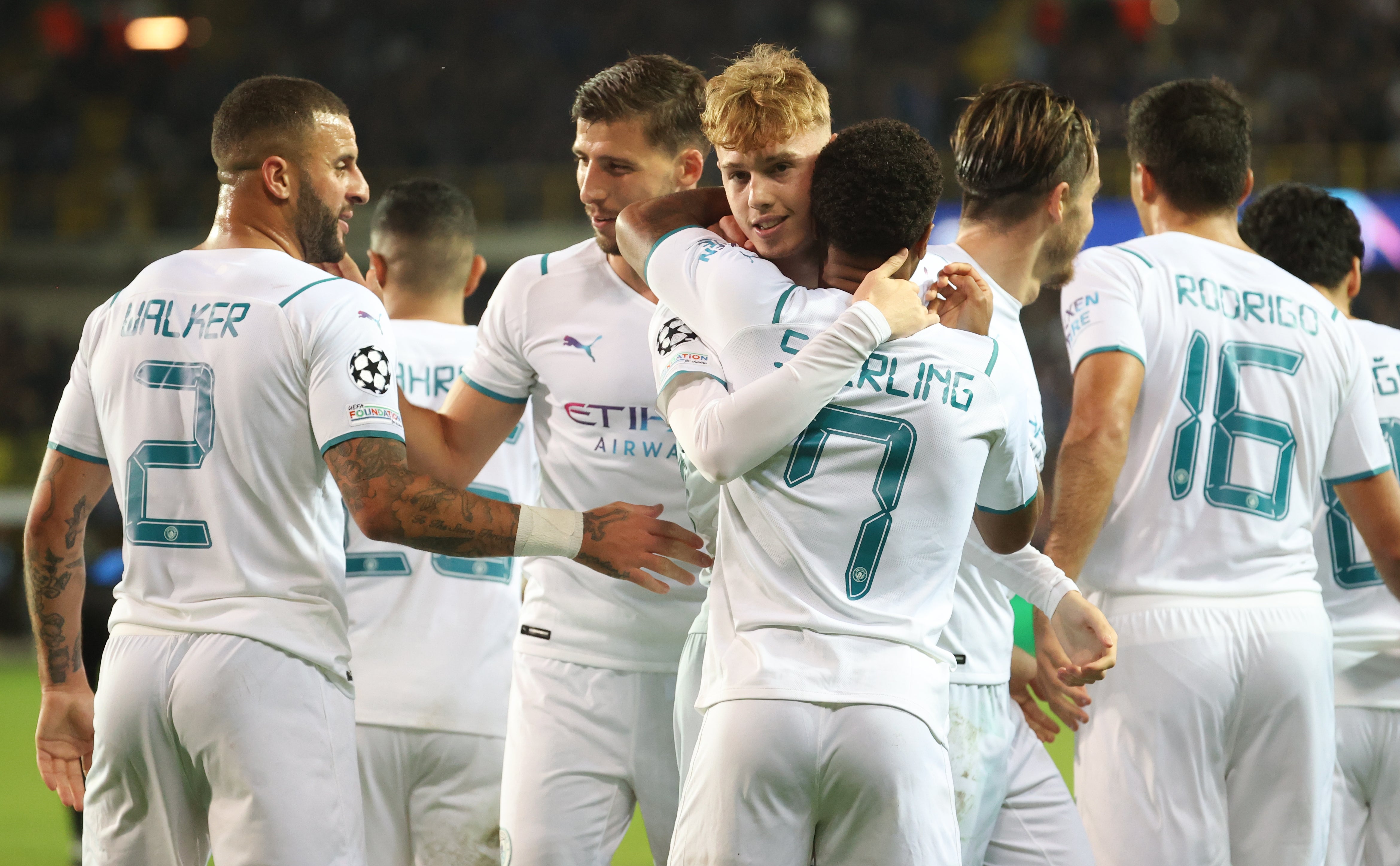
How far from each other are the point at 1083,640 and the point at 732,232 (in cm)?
129

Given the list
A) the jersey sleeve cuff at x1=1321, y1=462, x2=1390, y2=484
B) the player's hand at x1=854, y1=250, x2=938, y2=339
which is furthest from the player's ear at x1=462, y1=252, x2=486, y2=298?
the jersey sleeve cuff at x1=1321, y1=462, x2=1390, y2=484

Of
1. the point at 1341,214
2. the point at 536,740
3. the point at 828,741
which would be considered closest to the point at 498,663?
the point at 536,740

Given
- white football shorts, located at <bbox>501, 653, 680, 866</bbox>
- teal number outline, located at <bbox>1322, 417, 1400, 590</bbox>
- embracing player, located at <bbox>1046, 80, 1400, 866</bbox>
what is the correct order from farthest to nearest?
teal number outline, located at <bbox>1322, 417, 1400, 590</bbox> → embracing player, located at <bbox>1046, 80, 1400, 866</bbox> → white football shorts, located at <bbox>501, 653, 680, 866</bbox>

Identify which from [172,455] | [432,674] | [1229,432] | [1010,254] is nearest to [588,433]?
[432,674]

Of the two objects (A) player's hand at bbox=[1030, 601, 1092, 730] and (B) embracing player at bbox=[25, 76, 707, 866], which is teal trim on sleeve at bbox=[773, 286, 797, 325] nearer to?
(B) embracing player at bbox=[25, 76, 707, 866]

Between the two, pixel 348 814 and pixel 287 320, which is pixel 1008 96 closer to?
pixel 287 320

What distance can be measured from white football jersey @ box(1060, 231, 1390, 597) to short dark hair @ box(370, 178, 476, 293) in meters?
2.26

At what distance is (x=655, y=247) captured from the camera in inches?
125

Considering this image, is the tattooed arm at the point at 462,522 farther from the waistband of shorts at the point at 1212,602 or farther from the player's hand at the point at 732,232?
the waistband of shorts at the point at 1212,602

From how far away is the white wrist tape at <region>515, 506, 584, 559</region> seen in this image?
134 inches

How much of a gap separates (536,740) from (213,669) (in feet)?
3.27

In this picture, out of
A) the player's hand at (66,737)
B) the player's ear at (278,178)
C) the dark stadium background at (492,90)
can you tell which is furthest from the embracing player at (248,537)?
the dark stadium background at (492,90)

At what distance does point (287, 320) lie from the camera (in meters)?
3.32

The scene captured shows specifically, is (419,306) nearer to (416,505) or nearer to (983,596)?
(416,505)
